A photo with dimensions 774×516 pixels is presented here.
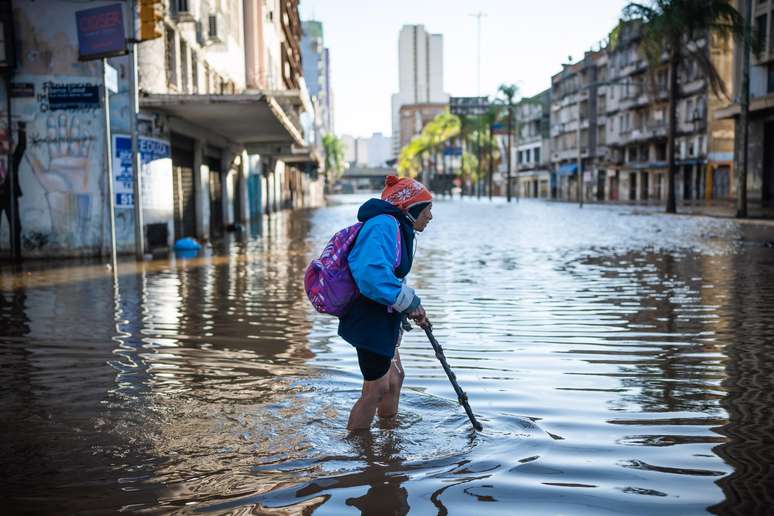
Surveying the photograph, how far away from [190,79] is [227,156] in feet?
26.1

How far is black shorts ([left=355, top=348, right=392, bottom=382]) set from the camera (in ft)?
15.1

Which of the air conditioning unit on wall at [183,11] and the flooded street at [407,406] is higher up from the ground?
the air conditioning unit on wall at [183,11]

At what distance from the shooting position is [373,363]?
4641 millimetres

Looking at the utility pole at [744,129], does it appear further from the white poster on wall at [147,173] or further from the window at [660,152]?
the window at [660,152]

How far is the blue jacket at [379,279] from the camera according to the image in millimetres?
4312

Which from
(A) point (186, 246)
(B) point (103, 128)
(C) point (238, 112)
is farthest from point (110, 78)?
(C) point (238, 112)

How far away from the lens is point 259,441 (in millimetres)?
4766

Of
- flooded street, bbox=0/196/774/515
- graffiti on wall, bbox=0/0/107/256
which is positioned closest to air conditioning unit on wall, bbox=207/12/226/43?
graffiti on wall, bbox=0/0/107/256

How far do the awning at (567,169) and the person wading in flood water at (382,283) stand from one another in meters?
86.0

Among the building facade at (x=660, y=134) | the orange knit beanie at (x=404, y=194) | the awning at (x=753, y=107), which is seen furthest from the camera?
the building facade at (x=660, y=134)

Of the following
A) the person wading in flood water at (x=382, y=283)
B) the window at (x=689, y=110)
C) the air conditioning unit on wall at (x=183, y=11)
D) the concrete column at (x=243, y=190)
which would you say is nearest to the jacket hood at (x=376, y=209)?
the person wading in flood water at (x=382, y=283)

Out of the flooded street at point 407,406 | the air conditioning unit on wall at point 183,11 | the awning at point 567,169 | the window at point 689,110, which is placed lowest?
the flooded street at point 407,406

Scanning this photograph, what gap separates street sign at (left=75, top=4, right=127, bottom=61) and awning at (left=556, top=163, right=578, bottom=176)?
76.6 metres

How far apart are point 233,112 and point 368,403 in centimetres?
1934
